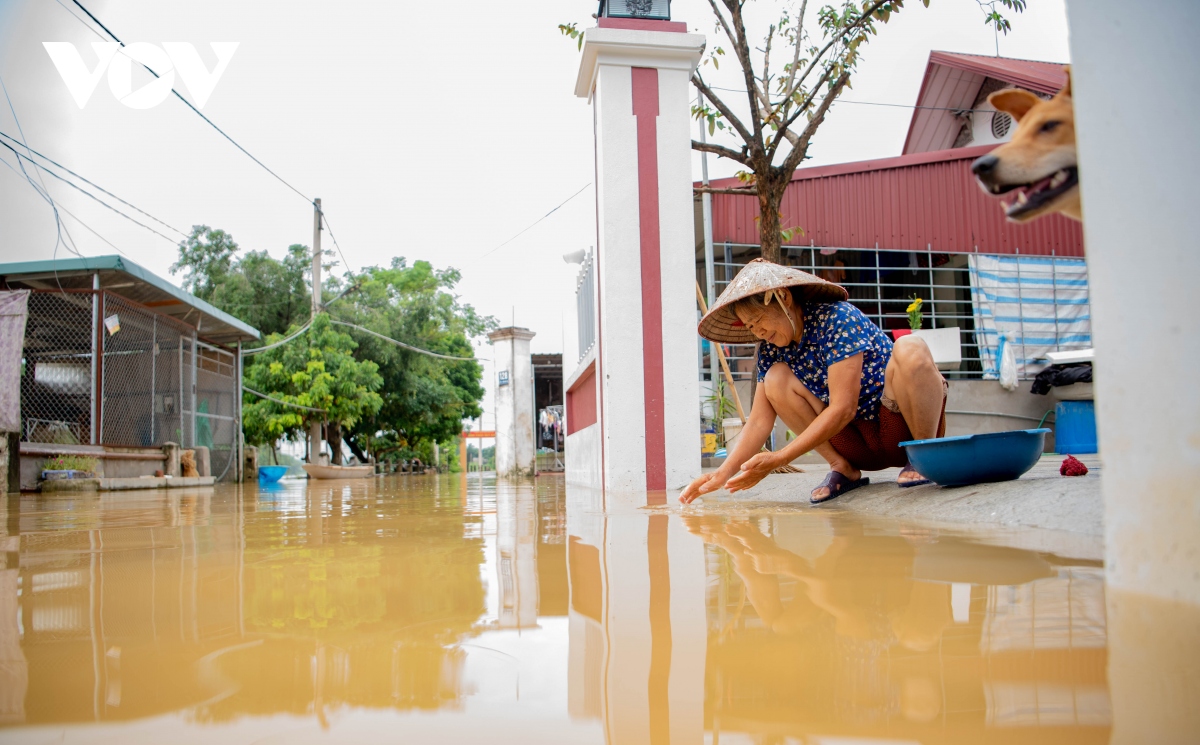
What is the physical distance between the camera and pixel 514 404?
13.5 meters

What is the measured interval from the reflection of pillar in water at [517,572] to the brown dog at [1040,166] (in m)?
0.88

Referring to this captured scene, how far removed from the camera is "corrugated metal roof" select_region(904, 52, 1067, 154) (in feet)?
30.0

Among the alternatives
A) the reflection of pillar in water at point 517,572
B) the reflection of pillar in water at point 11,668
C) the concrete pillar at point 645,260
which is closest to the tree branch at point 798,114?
the concrete pillar at point 645,260

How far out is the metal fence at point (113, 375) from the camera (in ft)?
32.6

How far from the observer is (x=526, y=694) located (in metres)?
0.69

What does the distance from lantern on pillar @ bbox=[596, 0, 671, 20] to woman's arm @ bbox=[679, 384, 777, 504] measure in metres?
3.55

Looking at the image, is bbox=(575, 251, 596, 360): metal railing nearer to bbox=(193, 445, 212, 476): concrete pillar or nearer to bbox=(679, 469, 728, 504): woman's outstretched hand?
bbox=(679, 469, 728, 504): woman's outstretched hand

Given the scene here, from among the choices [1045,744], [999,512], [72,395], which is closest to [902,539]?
[999,512]

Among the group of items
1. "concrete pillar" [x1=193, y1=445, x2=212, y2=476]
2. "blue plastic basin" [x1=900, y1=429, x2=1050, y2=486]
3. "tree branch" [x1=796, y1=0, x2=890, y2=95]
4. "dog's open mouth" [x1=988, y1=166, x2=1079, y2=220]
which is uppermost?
"tree branch" [x1=796, y1=0, x2=890, y2=95]

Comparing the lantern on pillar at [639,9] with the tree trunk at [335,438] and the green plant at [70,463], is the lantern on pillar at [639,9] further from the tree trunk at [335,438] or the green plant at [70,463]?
the tree trunk at [335,438]

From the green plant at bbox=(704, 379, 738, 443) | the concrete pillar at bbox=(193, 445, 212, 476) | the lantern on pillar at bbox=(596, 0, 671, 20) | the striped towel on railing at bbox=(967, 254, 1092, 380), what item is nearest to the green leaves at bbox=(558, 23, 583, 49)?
the lantern on pillar at bbox=(596, 0, 671, 20)

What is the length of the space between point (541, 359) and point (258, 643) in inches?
737

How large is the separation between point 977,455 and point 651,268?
2994 millimetres

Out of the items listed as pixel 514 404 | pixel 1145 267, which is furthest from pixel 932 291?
pixel 1145 267
